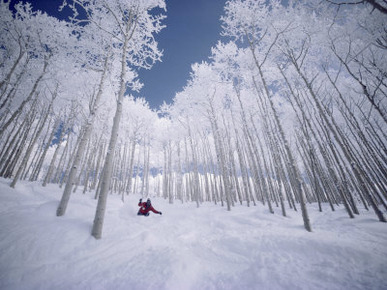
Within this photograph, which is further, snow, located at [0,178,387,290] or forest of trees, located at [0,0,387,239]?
forest of trees, located at [0,0,387,239]

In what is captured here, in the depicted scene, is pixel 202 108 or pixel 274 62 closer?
pixel 274 62

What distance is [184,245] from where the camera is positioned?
4.29 metres

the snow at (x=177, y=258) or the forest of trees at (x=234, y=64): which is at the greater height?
the forest of trees at (x=234, y=64)

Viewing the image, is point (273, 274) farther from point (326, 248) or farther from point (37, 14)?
point (37, 14)

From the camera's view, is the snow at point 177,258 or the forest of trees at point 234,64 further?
the forest of trees at point 234,64

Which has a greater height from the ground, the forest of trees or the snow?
the forest of trees

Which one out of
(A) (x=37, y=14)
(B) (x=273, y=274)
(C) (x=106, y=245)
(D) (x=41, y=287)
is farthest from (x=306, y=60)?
(A) (x=37, y=14)

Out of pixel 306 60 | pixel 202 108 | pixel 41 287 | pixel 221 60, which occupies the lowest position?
pixel 41 287

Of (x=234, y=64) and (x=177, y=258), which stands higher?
(x=234, y=64)

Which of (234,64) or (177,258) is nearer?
(177,258)

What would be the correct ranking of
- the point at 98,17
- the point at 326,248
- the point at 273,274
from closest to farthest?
the point at 273,274 < the point at 326,248 < the point at 98,17

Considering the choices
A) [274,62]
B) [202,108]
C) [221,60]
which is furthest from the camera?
[202,108]

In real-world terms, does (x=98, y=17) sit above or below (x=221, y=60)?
below

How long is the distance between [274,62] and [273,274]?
9.89 m
